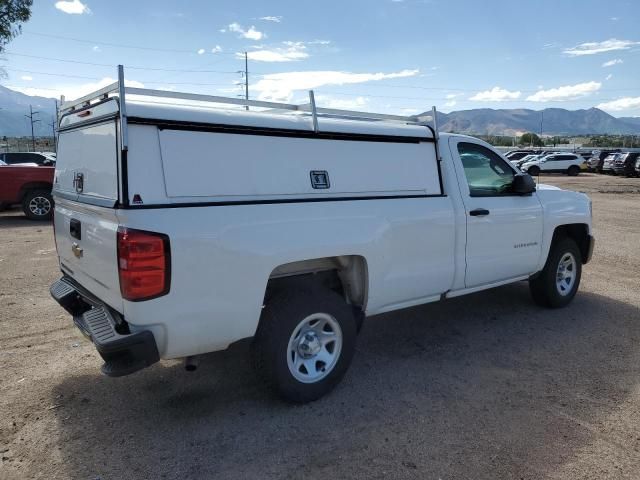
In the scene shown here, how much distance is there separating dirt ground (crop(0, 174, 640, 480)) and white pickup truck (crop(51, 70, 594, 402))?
0.43m

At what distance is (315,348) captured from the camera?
376 cm

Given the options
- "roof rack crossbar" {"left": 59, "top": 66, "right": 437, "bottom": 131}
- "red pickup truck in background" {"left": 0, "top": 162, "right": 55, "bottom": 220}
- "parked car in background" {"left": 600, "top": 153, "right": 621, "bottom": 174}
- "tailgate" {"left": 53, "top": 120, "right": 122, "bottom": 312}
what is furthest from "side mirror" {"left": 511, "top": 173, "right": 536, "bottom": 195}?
"parked car in background" {"left": 600, "top": 153, "right": 621, "bottom": 174}

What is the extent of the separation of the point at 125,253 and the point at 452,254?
280 cm

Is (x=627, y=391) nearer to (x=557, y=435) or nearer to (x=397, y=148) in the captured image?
(x=557, y=435)

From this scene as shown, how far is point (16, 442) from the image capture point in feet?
10.6

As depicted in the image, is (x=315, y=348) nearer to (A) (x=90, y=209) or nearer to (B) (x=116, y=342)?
(B) (x=116, y=342)

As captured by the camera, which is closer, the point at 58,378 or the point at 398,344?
the point at 58,378

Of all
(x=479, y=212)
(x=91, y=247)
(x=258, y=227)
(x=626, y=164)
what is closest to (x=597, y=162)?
(x=626, y=164)

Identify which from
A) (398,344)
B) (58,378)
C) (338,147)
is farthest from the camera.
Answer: (398,344)

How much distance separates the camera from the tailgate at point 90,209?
3126mm

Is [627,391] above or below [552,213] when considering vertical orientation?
below

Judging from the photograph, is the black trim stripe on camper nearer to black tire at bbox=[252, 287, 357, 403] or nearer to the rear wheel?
black tire at bbox=[252, 287, 357, 403]

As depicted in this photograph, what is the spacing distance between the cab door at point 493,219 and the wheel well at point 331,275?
1.25 meters

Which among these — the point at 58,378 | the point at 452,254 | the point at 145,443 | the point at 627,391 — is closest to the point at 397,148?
the point at 452,254
